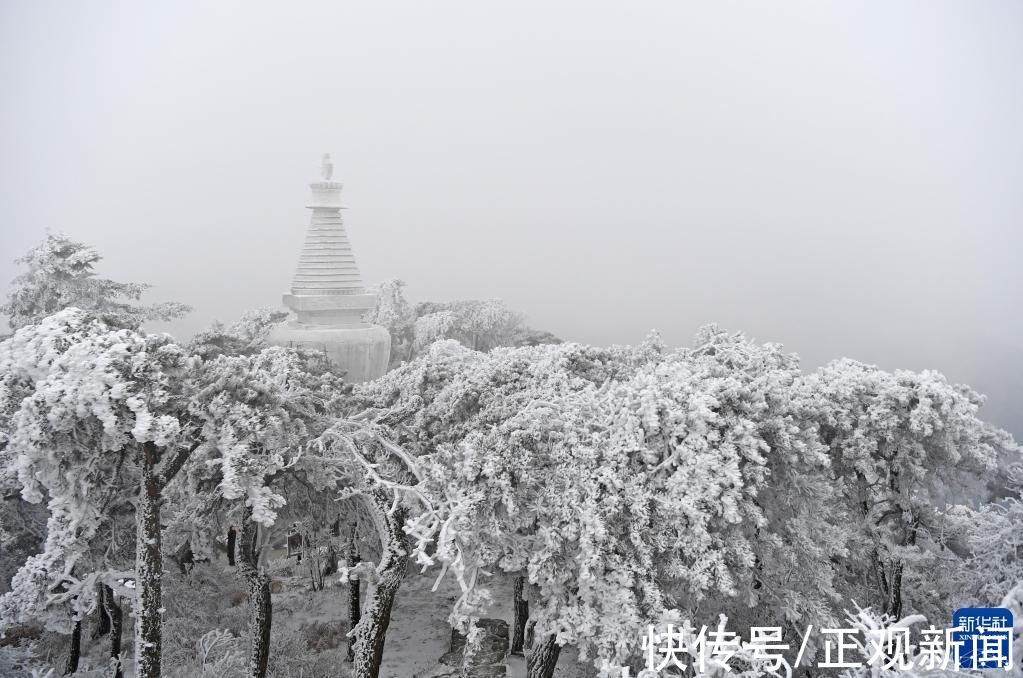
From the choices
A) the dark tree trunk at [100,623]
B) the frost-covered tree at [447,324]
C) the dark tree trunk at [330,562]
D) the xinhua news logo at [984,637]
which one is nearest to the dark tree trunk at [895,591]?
the xinhua news logo at [984,637]

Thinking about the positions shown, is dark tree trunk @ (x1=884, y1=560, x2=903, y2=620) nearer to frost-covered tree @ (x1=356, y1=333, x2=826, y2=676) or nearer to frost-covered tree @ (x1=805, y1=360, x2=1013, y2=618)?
frost-covered tree @ (x1=805, y1=360, x2=1013, y2=618)

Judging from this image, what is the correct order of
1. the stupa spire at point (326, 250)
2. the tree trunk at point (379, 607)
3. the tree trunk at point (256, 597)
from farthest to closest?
the stupa spire at point (326, 250) < the tree trunk at point (256, 597) < the tree trunk at point (379, 607)

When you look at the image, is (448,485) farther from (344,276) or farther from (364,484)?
(344,276)

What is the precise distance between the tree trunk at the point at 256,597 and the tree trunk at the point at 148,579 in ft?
7.95

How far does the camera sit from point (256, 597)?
16.5 m

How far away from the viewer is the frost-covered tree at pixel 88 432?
1224cm

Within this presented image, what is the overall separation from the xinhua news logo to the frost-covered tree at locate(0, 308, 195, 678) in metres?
13.0

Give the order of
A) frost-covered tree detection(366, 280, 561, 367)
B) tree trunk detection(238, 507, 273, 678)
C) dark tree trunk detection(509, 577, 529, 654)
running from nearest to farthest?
1. tree trunk detection(238, 507, 273, 678)
2. dark tree trunk detection(509, 577, 529, 654)
3. frost-covered tree detection(366, 280, 561, 367)

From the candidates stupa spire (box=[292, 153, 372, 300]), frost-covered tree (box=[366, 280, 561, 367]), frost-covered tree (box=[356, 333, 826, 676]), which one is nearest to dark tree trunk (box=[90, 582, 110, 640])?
frost-covered tree (box=[356, 333, 826, 676])

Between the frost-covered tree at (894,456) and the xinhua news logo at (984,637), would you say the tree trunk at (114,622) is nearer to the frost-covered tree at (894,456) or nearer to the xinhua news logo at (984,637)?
the frost-covered tree at (894,456)

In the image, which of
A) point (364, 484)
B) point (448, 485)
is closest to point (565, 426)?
point (448, 485)

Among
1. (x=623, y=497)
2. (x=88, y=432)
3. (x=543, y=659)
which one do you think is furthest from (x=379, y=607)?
(x=88, y=432)

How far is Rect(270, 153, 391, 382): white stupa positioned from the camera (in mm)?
30281

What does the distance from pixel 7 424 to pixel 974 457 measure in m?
22.1
